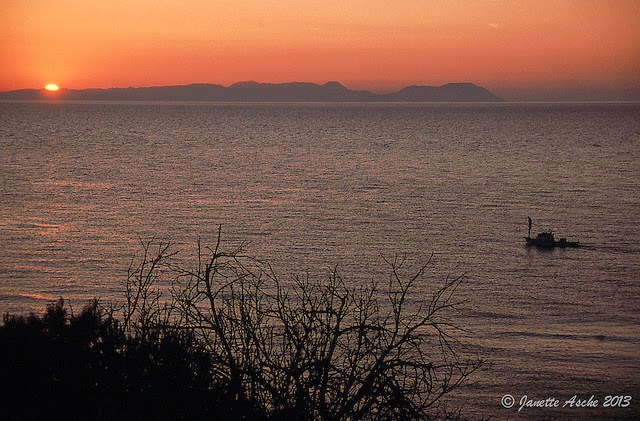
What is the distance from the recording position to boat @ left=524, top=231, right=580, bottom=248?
51594 mm

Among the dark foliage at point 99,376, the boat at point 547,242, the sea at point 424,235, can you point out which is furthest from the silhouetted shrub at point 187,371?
the boat at point 547,242

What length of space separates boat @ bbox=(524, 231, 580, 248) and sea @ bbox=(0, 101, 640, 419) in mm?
697

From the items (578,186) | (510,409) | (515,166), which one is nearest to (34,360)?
(510,409)

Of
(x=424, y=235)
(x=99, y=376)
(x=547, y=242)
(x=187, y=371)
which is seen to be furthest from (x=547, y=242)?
(x=187, y=371)

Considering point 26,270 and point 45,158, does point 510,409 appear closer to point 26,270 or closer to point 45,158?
point 26,270

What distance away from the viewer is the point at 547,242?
5147cm

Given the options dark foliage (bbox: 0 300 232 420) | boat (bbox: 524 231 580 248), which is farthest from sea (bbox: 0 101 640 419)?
dark foliage (bbox: 0 300 232 420)

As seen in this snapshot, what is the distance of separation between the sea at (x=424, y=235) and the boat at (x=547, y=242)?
697 mm

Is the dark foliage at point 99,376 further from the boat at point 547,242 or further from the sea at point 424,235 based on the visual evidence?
the boat at point 547,242

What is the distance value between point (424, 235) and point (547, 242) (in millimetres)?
7913

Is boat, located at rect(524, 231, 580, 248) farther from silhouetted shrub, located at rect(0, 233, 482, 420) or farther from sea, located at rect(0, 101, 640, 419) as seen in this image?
silhouetted shrub, located at rect(0, 233, 482, 420)

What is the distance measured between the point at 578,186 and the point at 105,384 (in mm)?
78990

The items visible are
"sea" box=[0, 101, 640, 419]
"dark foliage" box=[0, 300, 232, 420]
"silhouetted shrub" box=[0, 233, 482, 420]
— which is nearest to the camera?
"silhouetted shrub" box=[0, 233, 482, 420]

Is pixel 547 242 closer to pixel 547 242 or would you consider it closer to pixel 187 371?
pixel 547 242
